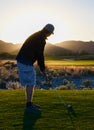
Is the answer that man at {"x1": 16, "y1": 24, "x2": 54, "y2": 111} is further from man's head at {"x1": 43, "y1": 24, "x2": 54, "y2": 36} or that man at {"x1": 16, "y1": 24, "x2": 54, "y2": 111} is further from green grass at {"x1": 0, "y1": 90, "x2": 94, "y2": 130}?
green grass at {"x1": 0, "y1": 90, "x2": 94, "y2": 130}

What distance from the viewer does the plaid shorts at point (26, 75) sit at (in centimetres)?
1164

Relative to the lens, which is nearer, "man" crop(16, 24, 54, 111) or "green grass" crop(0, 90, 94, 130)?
"green grass" crop(0, 90, 94, 130)

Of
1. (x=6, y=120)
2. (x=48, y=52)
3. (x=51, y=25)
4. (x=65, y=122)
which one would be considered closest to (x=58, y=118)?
(x=65, y=122)

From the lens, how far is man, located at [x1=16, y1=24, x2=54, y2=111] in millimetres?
11648

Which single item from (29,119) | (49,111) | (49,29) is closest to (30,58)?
→ (49,29)

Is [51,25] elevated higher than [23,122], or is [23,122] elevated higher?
[51,25]

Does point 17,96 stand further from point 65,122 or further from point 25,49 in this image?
point 65,122

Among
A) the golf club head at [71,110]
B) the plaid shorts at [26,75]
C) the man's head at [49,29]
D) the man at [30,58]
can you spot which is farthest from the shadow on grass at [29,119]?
the man's head at [49,29]

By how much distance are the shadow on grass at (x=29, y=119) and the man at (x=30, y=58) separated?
1.34ft

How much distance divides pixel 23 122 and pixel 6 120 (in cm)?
39

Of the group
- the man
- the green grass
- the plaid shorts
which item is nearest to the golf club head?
the green grass

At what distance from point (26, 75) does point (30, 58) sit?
40 centimetres

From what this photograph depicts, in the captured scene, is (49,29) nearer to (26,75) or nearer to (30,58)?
A: (30,58)

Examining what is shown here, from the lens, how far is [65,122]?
10.7 metres
